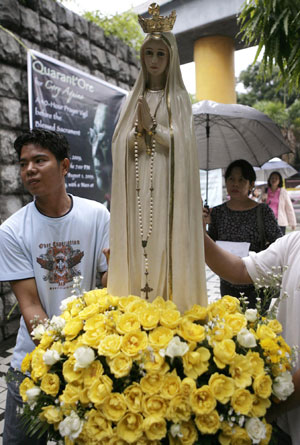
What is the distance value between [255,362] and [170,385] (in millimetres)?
250

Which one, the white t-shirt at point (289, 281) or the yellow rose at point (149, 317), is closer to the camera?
the yellow rose at point (149, 317)

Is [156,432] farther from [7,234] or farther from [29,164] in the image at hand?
[29,164]

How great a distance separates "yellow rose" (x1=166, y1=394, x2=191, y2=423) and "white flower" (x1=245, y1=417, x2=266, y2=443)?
0.16 meters

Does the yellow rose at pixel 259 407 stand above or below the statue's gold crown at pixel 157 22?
below

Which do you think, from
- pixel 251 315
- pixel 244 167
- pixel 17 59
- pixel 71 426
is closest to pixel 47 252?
pixel 71 426

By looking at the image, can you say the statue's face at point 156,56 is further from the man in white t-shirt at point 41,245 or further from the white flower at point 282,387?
the white flower at point 282,387

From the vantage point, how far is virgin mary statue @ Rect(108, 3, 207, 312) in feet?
3.67

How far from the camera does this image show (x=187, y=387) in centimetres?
88

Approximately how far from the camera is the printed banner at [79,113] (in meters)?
3.68

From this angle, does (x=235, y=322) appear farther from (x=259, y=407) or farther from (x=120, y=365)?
(x=120, y=365)

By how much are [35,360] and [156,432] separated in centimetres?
41

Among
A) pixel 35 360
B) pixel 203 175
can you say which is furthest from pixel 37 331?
pixel 203 175

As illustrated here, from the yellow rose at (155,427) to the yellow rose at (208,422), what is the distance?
0.09m

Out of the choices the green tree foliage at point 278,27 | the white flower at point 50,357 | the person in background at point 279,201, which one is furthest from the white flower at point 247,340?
the person in background at point 279,201
